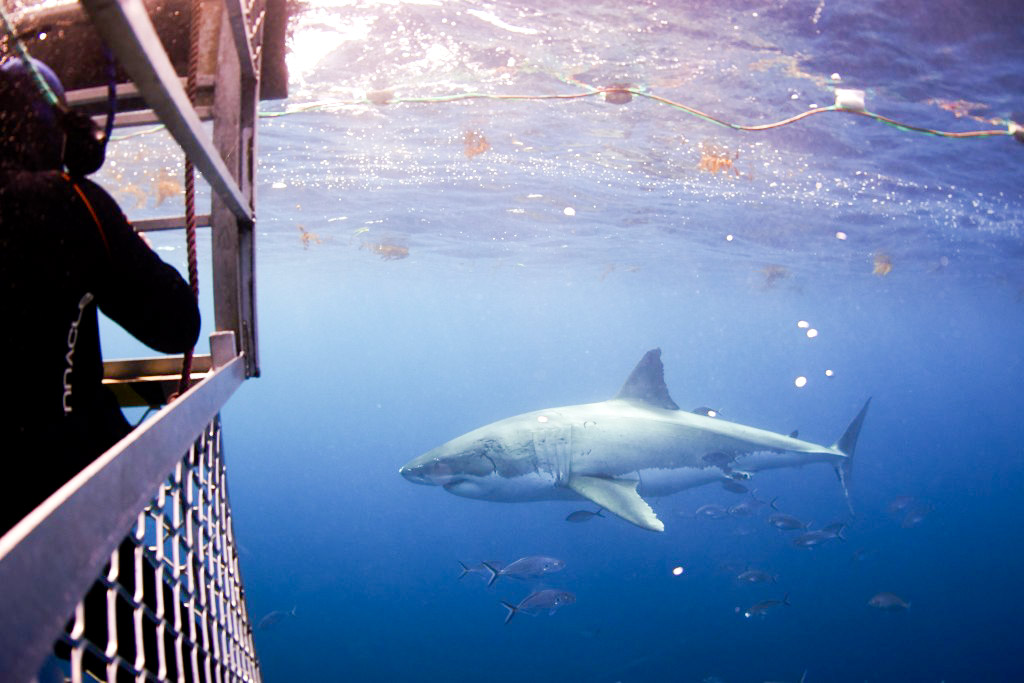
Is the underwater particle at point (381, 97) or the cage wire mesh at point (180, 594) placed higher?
the underwater particle at point (381, 97)

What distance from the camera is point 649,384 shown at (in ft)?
33.8

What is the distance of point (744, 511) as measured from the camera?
1180cm

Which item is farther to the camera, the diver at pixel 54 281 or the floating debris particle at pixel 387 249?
the floating debris particle at pixel 387 249

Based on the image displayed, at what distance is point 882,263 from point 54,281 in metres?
31.5

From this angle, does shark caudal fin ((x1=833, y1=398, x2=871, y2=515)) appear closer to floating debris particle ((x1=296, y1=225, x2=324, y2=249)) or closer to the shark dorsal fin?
the shark dorsal fin

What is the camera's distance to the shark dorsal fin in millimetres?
10102

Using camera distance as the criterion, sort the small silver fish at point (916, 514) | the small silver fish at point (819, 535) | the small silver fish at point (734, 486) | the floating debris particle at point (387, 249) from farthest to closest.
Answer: the floating debris particle at point (387, 249), the small silver fish at point (916, 514), the small silver fish at point (819, 535), the small silver fish at point (734, 486)

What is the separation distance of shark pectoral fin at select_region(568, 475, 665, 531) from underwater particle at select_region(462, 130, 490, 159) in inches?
344

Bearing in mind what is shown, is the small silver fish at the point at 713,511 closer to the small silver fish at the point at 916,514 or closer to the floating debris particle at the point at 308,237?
the small silver fish at the point at 916,514

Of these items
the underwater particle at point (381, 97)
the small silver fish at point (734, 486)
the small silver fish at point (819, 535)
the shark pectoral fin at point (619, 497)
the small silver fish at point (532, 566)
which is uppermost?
the underwater particle at point (381, 97)

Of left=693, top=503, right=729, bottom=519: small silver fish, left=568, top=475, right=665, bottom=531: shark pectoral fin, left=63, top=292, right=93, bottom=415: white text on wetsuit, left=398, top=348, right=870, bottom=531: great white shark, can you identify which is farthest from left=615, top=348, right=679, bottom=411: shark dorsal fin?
left=63, top=292, right=93, bottom=415: white text on wetsuit

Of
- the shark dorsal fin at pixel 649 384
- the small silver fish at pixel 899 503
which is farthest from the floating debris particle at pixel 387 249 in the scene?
the small silver fish at pixel 899 503

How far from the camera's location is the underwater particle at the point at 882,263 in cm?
2547

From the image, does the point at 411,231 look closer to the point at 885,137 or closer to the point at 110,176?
the point at 110,176
